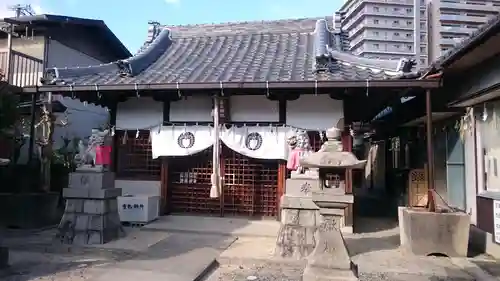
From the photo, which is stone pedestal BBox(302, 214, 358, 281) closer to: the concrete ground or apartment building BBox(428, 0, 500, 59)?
the concrete ground

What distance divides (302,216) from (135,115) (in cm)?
631

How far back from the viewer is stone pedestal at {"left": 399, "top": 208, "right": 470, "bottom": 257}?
7379mm

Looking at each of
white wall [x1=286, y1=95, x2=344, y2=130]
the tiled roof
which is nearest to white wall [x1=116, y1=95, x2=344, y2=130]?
white wall [x1=286, y1=95, x2=344, y2=130]

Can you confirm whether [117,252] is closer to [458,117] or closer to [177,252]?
[177,252]

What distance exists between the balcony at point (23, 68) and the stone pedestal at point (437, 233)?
38.9 ft

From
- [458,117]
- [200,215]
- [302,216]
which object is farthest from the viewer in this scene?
[200,215]

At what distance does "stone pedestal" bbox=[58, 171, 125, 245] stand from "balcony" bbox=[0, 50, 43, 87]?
6216mm

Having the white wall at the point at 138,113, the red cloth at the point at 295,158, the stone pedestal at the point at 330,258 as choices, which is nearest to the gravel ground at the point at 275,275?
the stone pedestal at the point at 330,258

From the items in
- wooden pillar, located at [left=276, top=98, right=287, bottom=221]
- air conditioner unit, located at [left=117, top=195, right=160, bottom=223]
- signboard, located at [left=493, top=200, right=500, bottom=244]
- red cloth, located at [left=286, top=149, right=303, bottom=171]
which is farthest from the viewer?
wooden pillar, located at [left=276, top=98, right=287, bottom=221]

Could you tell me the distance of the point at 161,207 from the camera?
11.2m

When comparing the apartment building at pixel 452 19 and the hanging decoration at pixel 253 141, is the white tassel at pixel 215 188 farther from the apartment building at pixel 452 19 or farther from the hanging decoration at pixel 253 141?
the apartment building at pixel 452 19

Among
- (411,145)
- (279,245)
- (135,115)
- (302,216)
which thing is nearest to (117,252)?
(279,245)

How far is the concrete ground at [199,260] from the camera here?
6.21 meters

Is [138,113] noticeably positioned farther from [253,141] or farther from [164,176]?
[253,141]
